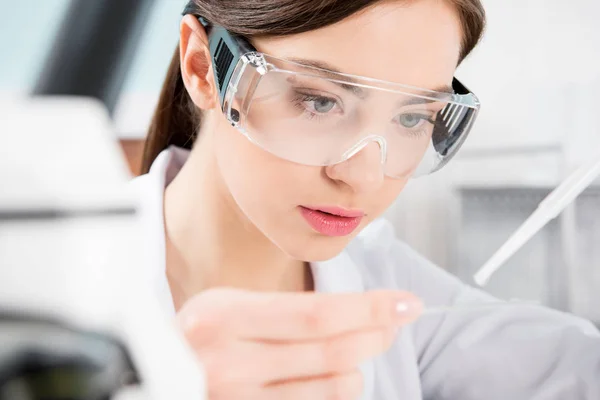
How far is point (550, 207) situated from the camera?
21.7 inches

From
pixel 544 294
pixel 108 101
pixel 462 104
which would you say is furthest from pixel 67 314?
pixel 544 294

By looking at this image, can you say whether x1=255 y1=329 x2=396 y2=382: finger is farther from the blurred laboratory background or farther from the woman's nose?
the blurred laboratory background

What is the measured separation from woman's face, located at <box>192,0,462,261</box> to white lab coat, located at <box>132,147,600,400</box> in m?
0.12

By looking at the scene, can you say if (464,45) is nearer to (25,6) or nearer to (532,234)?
(532,234)

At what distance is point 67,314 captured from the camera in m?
0.26

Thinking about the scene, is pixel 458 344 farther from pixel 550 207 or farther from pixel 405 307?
pixel 405 307

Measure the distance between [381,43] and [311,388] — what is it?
0.22m

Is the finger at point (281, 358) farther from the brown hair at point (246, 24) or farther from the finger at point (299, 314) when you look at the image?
the brown hair at point (246, 24)

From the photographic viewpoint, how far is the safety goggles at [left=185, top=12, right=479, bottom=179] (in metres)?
0.41

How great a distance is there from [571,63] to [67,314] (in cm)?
52

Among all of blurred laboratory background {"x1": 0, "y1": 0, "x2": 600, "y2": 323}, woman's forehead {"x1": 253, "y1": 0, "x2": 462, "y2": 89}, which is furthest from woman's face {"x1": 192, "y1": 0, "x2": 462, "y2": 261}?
blurred laboratory background {"x1": 0, "y1": 0, "x2": 600, "y2": 323}

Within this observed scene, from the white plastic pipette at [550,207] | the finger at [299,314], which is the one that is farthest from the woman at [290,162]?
the white plastic pipette at [550,207]

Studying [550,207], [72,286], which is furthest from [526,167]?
[72,286]

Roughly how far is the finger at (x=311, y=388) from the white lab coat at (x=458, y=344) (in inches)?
9.3
